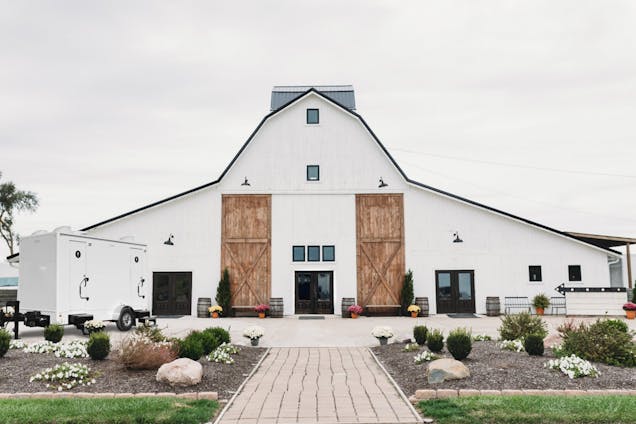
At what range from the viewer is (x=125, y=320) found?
20.4 meters

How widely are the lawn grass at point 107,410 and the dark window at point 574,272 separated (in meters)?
23.8

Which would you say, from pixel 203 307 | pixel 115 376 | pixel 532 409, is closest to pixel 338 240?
pixel 203 307

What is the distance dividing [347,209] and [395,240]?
2.96 m

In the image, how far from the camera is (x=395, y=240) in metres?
28.2

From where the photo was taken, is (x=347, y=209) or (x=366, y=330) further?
(x=347, y=209)

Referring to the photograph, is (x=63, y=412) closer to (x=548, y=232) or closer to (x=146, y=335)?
(x=146, y=335)

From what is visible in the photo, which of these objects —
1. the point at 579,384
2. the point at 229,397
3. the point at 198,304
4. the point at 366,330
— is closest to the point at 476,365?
the point at 579,384

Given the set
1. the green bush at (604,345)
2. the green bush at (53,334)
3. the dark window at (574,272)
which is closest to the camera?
the green bush at (604,345)

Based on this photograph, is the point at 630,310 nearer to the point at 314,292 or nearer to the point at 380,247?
the point at 380,247

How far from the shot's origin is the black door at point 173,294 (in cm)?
2823

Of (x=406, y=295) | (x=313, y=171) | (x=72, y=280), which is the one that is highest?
(x=313, y=171)

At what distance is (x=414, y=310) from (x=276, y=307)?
6.80 metres

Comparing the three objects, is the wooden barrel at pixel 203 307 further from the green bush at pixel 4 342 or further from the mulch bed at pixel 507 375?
the mulch bed at pixel 507 375

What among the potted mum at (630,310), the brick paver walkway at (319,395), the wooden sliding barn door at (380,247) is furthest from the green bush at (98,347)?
the potted mum at (630,310)
